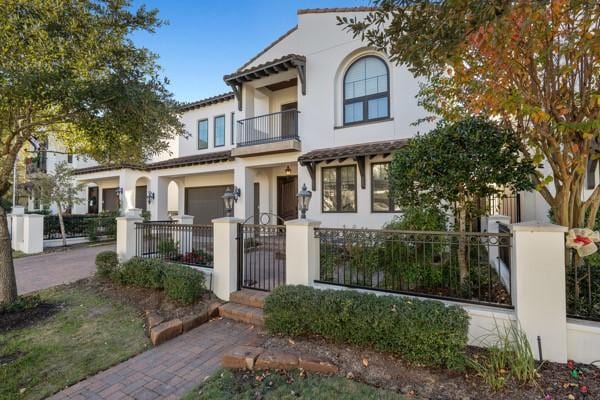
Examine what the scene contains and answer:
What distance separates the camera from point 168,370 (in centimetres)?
380

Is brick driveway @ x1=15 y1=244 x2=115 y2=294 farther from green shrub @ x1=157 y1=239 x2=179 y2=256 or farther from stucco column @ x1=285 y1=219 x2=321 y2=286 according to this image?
stucco column @ x1=285 y1=219 x2=321 y2=286

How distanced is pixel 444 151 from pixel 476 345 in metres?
2.87

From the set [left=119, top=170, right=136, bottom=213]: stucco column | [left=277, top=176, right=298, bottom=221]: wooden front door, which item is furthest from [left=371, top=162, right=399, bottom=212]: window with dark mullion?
[left=119, top=170, right=136, bottom=213]: stucco column

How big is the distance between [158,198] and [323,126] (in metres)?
10.4

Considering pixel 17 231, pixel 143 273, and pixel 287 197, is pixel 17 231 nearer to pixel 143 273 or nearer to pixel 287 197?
pixel 143 273

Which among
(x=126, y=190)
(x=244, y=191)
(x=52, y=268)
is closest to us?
(x=52, y=268)

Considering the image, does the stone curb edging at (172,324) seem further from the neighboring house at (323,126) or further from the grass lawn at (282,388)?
the neighboring house at (323,126)

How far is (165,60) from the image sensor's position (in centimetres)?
668

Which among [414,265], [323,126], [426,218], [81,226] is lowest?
[414,265]

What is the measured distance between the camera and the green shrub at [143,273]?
19.8 feet

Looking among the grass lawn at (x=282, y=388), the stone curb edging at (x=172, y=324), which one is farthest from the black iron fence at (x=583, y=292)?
the stone curb edging at (x=172, y=324)

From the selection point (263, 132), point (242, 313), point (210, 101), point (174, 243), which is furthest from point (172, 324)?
point (210, 101)

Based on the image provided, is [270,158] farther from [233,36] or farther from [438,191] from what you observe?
[438,191]

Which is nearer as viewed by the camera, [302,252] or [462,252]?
[462,252]
